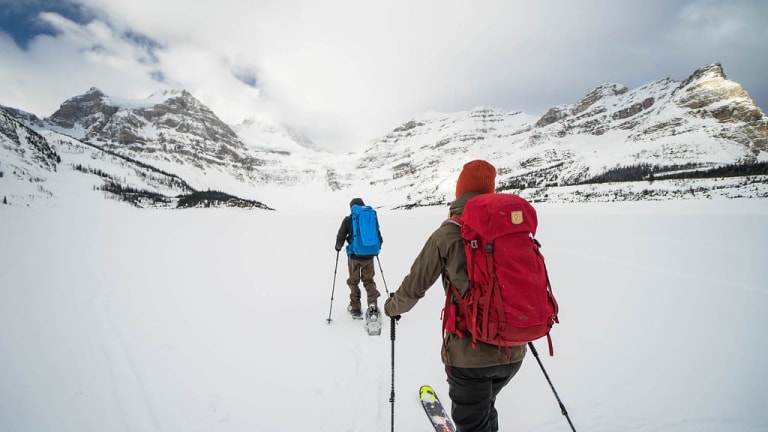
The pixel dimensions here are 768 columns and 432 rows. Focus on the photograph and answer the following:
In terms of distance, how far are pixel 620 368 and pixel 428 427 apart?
3310 mm

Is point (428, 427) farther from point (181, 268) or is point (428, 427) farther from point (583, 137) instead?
point (583, 137)

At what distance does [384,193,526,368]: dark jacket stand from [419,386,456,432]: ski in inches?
65.4

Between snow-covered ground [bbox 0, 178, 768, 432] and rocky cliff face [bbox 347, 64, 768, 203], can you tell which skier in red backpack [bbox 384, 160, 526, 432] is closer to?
snow-covered ground [bbox 0, 178, 768, 432]

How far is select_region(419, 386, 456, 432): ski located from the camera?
3546 millimetres

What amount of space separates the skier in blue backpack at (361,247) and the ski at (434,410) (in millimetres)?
2203

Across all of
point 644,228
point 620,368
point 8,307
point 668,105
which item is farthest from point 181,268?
point 668,105

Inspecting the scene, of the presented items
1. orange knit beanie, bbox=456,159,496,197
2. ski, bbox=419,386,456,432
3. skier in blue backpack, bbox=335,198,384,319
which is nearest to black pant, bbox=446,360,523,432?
ski, bbox=419,386,456,432

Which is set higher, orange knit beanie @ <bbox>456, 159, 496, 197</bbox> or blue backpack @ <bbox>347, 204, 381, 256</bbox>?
orange knit beanie @ <bbox>456, 159, 496, 197</bbox>

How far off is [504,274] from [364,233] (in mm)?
Answer: 4076

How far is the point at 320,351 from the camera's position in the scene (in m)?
5.15

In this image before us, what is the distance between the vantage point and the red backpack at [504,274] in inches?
82.4

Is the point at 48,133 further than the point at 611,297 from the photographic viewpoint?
Yes

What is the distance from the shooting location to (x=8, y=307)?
18.2ft

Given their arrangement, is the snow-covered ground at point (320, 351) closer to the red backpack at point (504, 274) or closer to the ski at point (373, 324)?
the ski at point (373, 324)
